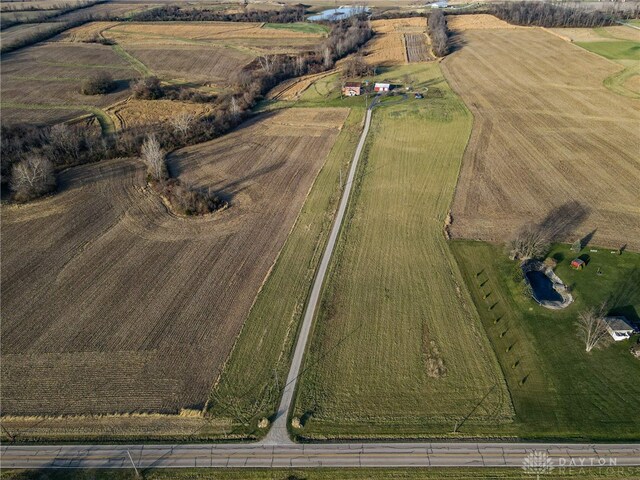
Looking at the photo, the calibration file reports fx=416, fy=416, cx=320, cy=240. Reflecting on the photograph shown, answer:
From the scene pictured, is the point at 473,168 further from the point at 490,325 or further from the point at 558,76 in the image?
the point at 558,76

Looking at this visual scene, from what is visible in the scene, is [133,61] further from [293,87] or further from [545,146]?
[545,146]

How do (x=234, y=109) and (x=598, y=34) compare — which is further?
(x=598, y=34)

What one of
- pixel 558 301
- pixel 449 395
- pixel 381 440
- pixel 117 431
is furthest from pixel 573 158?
pixel 117 431

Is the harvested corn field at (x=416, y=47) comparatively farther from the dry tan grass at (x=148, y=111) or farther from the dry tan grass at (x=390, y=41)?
the dry tan grass at (x=148, y=111)

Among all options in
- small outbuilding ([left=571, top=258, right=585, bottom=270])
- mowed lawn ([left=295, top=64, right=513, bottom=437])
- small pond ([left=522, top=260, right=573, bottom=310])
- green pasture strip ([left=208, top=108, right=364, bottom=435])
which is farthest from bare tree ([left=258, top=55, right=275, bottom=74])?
small outbuilding ([left=571, top=258, right=585, bottom=270])

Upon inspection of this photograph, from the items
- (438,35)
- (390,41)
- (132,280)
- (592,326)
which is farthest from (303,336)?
(390,41)

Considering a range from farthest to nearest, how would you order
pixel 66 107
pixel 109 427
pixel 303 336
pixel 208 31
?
pixel 208 31 → pixel 66 107 → pixel 303 336 → pixel 109 427

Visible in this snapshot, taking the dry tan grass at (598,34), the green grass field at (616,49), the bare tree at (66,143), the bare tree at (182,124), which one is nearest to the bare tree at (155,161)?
the bare tree at (182,124)
